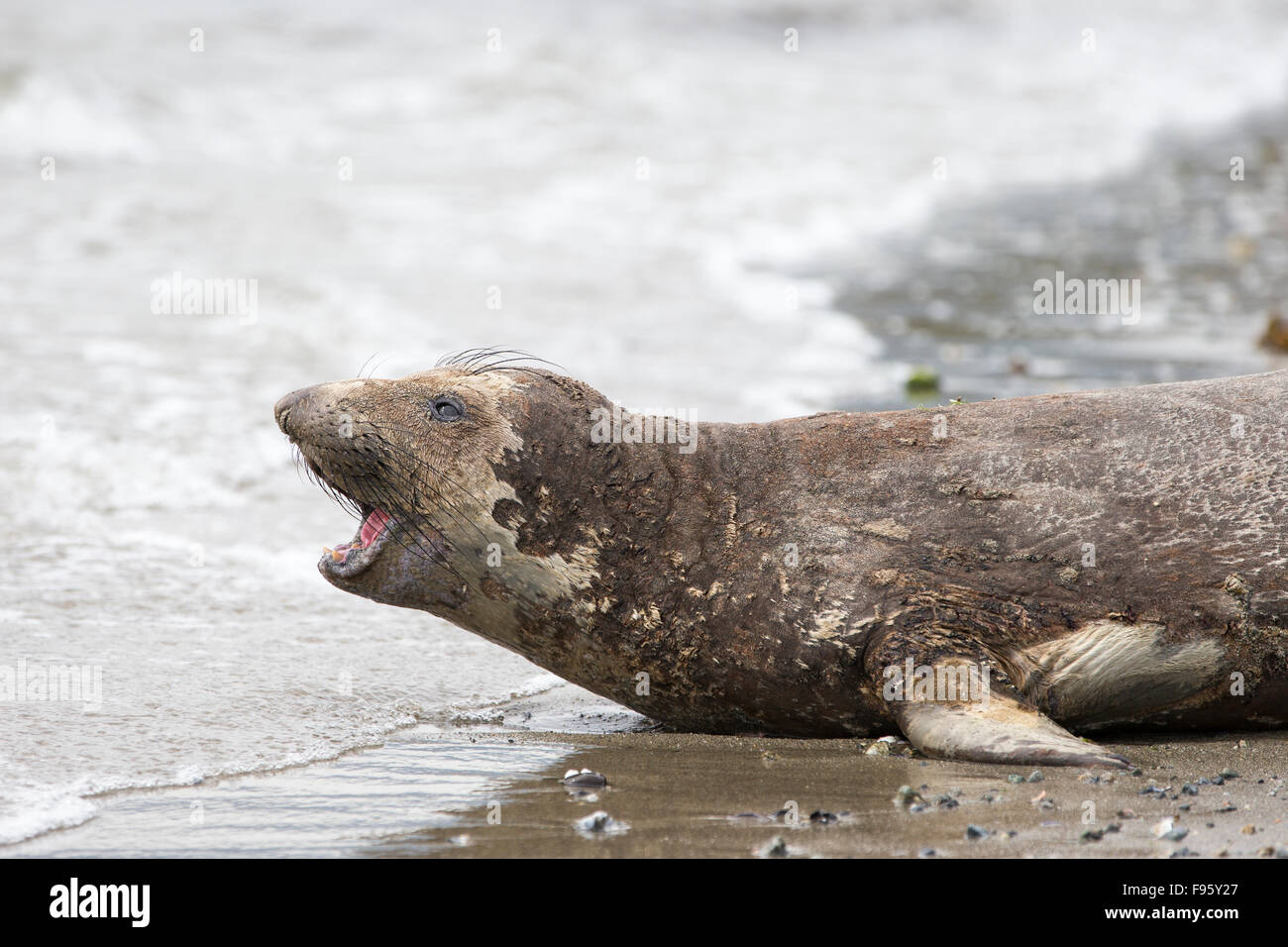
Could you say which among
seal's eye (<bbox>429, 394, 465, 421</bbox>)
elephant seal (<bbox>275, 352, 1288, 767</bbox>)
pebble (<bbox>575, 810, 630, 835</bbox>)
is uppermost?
seal's eye (<bbox>429, 394, 465, 421</bbox>)

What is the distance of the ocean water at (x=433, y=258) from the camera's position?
6.48m

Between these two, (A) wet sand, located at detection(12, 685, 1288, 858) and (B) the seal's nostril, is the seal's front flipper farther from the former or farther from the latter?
(B) the seal's nostril

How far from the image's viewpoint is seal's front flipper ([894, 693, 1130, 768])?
468 cm

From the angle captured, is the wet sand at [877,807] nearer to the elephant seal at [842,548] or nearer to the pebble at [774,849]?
the pebble at [774,849]

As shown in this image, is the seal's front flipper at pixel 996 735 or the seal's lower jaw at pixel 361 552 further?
Result: the seal's lower jaw at pixel 361 552

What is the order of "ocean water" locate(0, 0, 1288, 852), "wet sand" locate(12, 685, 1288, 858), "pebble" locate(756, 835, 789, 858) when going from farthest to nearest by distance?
"ocean water" locate(0, 0, 1288, 852)
"wet sand" locate(12, 685, 1288, 858)
"pebble" locate(756, 835, 789, 858)

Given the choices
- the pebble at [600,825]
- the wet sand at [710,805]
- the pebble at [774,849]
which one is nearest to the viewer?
the pebble at [774,849]

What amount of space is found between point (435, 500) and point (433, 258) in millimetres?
10670

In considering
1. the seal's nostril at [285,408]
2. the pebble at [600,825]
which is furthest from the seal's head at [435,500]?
the pebble at [600,825]

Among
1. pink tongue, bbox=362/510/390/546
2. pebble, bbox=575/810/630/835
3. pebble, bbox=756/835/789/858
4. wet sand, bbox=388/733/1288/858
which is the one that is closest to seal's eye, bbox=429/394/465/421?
pink tongue, bbox=362/510/390/546

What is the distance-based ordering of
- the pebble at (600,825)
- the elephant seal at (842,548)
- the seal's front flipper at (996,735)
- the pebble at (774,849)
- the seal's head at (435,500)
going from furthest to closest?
the seal's head at (435,500) → the elephant seal at (842,548) → the seal's front flipper at (996,735) → the pebble at (600,825) → the pebble at (774,849)

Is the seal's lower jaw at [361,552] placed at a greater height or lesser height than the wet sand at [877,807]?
greater

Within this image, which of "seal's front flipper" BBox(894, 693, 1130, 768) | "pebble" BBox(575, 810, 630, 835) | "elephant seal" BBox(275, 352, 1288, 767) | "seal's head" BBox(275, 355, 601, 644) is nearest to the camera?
"pebble" BBox(575, 810, 630, 835)

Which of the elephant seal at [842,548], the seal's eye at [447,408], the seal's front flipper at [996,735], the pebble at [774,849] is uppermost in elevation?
the seal's eye at [447,408]
